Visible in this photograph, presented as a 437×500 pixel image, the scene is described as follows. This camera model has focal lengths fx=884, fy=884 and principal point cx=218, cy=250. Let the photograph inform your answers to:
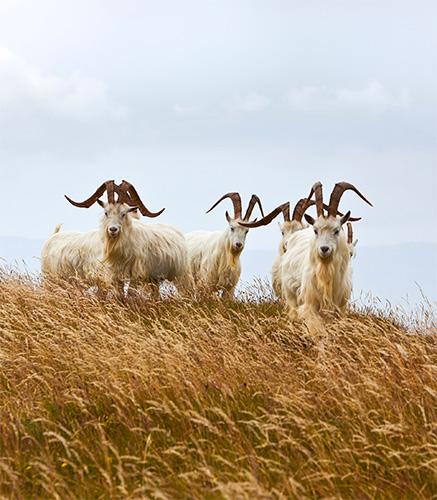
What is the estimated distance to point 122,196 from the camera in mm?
14836

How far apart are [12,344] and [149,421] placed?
2.78 meters

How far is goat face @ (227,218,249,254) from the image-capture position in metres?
16.2

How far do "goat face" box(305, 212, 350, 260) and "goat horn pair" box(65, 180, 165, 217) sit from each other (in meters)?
5.21

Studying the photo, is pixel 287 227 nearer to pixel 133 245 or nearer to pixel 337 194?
pixel 133 245

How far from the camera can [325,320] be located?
10.7 meters

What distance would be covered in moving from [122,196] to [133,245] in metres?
0.92

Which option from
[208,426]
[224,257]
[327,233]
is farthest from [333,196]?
[224,257]

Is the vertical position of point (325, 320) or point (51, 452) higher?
point (325, 320)

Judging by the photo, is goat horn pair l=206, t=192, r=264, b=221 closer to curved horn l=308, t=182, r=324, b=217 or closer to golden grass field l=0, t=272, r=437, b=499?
curved horn l=308, t=182, r=324, b=217

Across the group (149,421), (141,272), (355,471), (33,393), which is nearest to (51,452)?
(149,421)

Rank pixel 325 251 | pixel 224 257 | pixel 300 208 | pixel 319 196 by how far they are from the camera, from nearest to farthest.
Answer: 1. pixel 325 251
2. pixel 319 196
3. pixel 300 208
4. pixel 224 257

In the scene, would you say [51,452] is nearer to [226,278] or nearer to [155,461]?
[155,461]

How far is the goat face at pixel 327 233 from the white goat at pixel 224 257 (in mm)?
5805

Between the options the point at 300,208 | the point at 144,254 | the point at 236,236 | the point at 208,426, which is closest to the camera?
the point at 208,426
